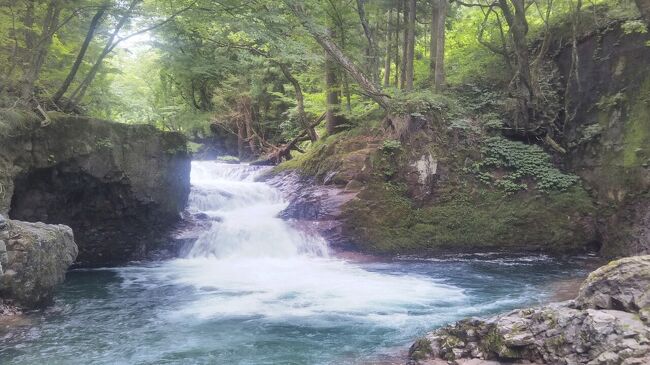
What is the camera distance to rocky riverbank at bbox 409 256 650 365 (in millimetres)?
3854

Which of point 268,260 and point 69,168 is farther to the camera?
point 268,260

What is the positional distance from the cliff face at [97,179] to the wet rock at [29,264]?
2360mm

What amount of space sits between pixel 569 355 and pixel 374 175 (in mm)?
9237

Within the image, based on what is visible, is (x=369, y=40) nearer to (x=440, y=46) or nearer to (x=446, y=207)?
(x=440, y=46)

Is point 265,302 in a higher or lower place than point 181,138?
lower

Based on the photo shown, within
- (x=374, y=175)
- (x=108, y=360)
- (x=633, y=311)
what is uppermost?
(x=374, y=175)

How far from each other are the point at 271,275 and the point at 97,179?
15.2 ft

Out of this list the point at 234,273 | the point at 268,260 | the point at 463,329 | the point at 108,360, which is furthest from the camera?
the point at 268,260

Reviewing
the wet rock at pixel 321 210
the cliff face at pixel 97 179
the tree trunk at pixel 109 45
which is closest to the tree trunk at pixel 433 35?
the wet rock at pixel 321 210

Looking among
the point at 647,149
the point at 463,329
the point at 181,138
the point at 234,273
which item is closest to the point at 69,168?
the point at 181,138

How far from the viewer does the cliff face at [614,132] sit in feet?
36.5

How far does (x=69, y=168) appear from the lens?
1088 cm

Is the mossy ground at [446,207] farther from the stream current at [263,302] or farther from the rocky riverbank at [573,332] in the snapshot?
the rocky riverbank at [573,332]

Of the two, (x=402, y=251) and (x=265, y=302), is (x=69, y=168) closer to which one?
(x=265, y=302)
